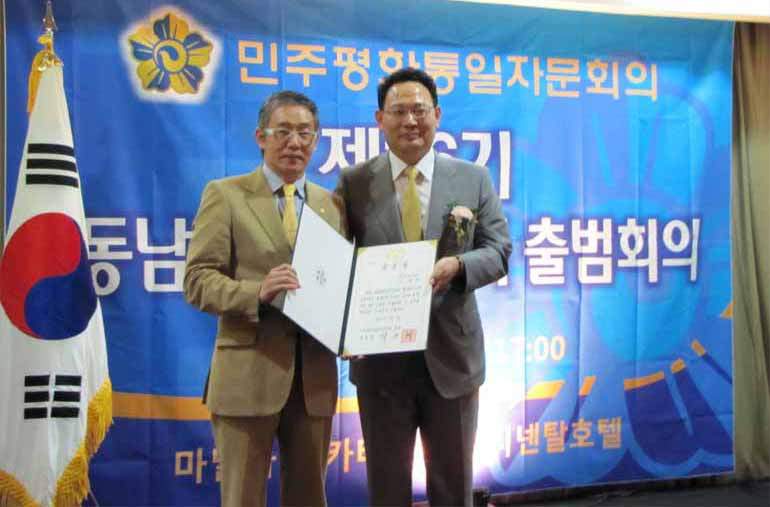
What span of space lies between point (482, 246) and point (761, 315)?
91.9 inches

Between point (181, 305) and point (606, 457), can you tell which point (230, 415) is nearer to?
point (181, 305)

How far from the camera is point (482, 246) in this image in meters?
2.05

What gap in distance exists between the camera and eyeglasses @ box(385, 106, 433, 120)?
1973 mm

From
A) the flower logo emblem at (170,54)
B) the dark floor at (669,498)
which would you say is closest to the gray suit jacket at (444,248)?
the flower logo emblem at (170,54)

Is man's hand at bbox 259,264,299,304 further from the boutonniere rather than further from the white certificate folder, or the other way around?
the boutonniere

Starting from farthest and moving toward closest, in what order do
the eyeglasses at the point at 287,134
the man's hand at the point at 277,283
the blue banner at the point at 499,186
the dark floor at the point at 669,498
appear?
1. the dark floor at the point at 669,498
2. the blue banner at the point at 499,186
3. the eyeglasses at the point at 287,134
4. the man's hand at the point at 277,283

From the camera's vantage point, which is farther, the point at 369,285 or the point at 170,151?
the point at 170,151

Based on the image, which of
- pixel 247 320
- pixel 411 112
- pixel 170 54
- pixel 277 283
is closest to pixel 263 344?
pixel 247 320

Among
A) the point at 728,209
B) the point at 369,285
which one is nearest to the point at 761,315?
the point at 728,209

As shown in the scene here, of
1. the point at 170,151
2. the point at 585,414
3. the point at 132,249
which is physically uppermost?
the point at 170,151

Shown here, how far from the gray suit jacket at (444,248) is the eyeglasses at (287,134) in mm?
230

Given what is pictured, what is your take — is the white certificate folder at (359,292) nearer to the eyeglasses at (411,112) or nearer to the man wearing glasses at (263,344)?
the man wearing glasses at (263,344)

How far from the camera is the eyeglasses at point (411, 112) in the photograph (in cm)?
197

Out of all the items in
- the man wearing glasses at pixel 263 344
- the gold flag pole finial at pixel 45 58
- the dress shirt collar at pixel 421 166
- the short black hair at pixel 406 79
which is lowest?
the man wearing glasses at pixel 263 344
